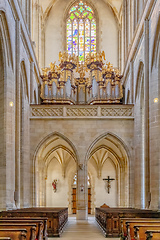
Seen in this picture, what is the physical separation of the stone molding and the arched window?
10.1 m

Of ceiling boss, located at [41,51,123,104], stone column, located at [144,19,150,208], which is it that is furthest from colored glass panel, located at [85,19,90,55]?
stone column, located at [144,19,150,208]

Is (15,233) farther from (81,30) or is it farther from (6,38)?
(81,30)

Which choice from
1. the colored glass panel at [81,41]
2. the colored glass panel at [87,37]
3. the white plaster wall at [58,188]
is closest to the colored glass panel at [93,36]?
the colored glass panel at [87,37]

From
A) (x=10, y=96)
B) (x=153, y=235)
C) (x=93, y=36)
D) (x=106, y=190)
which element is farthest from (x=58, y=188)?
(x=153, y=235)

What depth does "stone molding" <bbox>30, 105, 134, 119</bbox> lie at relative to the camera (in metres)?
20.9

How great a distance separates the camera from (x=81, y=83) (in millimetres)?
27281

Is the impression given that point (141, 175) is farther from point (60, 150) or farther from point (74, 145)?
point (60, 150)

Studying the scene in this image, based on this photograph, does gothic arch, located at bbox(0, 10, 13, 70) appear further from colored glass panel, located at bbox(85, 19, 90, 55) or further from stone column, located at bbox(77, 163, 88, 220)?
colored glass panel, located at bbox(85, 19, 90, 55)

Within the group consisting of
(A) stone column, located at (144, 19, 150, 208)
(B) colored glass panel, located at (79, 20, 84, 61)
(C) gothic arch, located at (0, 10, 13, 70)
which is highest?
(B) colored glass panel, located at (79, 20, 84, 61)

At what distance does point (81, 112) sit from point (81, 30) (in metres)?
11.6

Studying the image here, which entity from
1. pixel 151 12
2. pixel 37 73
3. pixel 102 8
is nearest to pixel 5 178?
pixel 151 12

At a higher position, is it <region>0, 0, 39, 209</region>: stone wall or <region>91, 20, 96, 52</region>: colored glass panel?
<region>91, 20, 96, 52</region>: colored glass panel

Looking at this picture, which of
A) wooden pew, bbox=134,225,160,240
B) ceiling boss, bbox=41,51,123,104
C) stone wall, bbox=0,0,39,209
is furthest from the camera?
ceiling boss, bbox=41,51,123,104

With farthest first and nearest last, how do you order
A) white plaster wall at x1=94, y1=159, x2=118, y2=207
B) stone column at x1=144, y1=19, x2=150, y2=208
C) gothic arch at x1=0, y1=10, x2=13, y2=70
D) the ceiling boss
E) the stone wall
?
white plaster wall at x1=94, y1=159, x2=118, y2=207 < the ceiling boss < stone column at x1=144, y1=19, x2=150, y2=208 < the stone wall < gothic arch at x1=0, y1=10, x2=13, y2=70
